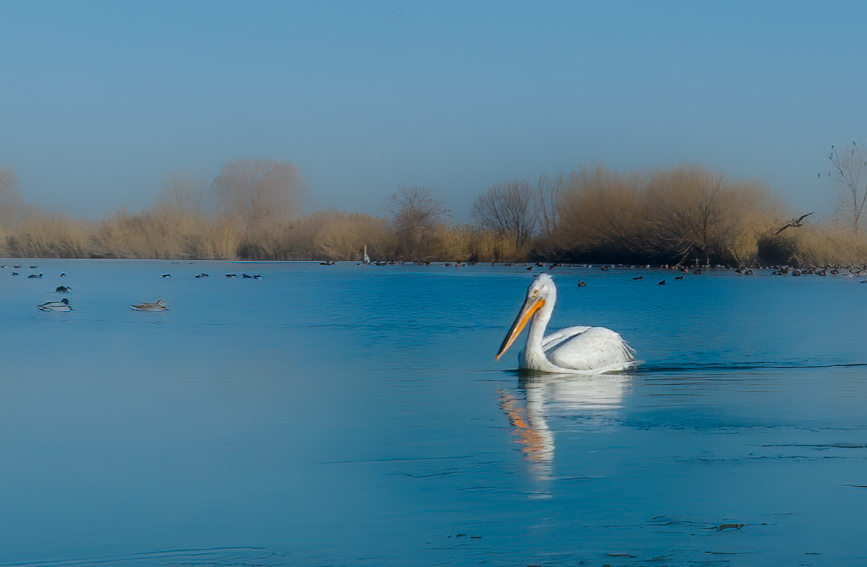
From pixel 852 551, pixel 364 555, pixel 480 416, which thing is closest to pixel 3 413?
pixel 480 416

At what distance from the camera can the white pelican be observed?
971cm

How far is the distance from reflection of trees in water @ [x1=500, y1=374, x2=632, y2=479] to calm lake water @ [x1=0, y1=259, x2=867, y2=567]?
36 millimetres

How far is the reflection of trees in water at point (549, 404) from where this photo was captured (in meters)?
6.10

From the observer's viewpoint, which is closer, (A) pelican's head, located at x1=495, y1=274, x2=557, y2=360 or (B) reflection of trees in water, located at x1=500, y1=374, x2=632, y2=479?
(B) reflection of trees in water, located at x1=500, y1=374, x2=632, y2=479

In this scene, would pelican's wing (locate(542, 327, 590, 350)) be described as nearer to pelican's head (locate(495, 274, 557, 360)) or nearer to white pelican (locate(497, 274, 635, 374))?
white pelican (locate(497, 274, 635, 374))

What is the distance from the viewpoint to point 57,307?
18250 mm

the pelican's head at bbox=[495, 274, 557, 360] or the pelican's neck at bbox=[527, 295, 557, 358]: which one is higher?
the pelican's head at bbox=[495, 274, 557, 360]

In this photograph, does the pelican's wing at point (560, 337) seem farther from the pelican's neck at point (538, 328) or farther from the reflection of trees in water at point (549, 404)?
the reflection of trees in water at point (549, 404)

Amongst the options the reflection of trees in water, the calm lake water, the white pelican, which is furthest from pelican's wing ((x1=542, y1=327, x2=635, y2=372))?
the calm lake water

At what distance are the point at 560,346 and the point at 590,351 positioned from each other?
1.00 feet

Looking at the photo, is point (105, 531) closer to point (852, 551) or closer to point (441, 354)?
point (852, 551)

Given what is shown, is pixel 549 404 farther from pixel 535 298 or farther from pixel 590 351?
pixel 535 298

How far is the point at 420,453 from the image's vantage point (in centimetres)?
600

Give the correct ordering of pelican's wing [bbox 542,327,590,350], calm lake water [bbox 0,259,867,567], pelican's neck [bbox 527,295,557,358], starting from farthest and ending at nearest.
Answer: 1. pelican's wing [bbox 542,327,590,350]
2. pelican's neck [bbox 527,295,557,358]
3. calm lake water [bbox 0,259,867,567]
